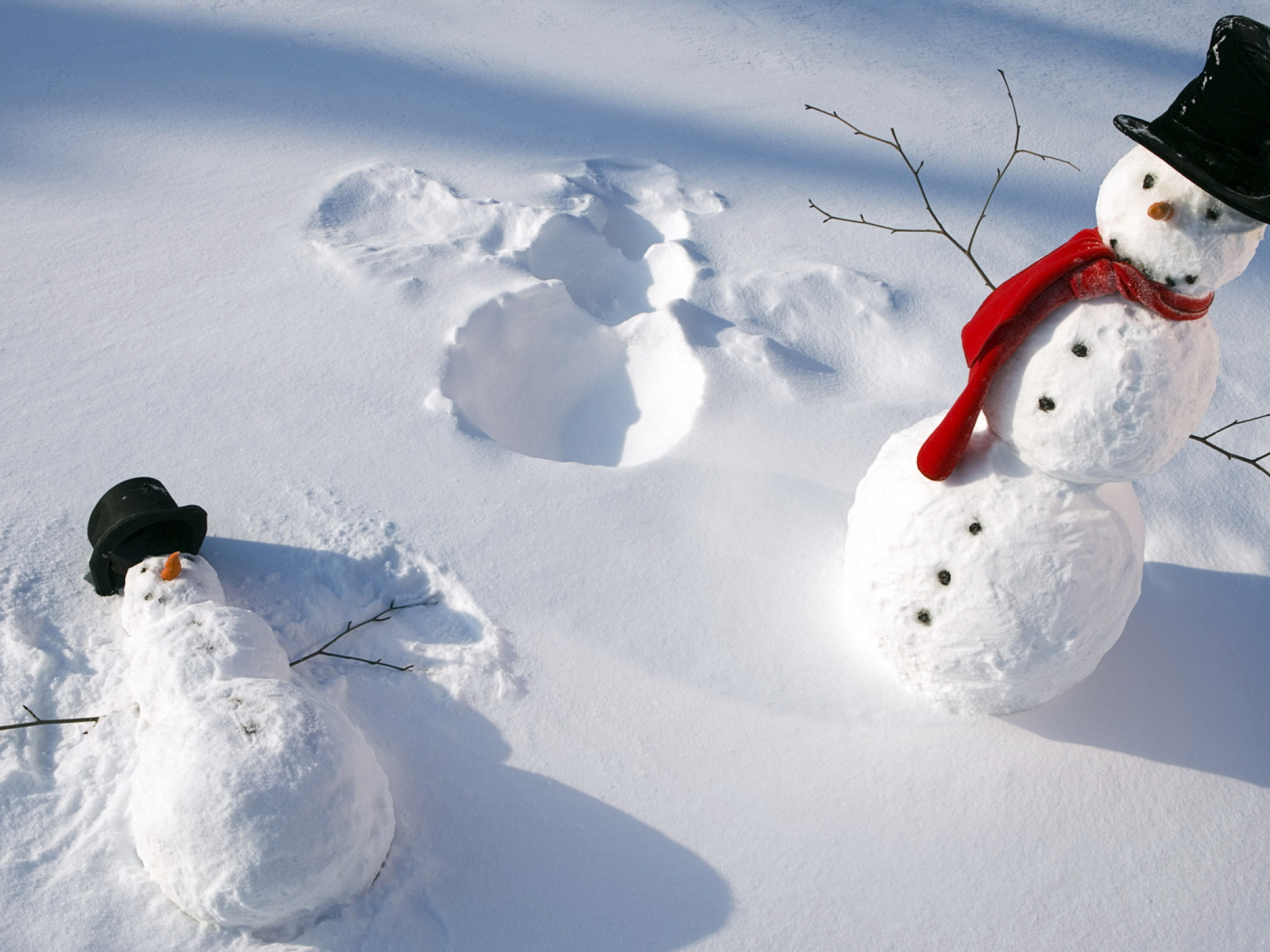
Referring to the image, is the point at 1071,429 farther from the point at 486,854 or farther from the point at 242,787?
the point at 242,787

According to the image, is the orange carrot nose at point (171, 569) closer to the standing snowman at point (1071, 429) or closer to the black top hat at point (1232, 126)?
the standing snowman at point (1071, 429)

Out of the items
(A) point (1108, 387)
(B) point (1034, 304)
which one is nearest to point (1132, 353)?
(A) point (1108, 387)

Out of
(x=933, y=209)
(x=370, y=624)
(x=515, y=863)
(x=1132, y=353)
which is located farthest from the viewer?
(x=933, y=209)

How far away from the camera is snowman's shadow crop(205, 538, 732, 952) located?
1716mm

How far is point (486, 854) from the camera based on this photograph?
1.81 meters

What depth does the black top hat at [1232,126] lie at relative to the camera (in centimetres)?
147

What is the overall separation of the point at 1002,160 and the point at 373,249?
208 cm

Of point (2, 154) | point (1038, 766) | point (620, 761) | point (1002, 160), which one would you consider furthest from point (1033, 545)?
point (2, 154)

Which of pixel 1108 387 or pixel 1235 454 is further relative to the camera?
pixel 1235 454

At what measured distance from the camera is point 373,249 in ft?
9.81

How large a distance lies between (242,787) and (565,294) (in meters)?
1.66

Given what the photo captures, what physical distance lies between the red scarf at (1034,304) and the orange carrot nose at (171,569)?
1373 millimetres

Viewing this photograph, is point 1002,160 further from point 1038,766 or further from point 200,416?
point 200,416


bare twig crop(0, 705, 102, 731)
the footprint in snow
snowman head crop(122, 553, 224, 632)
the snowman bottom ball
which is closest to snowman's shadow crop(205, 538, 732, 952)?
snowman head crop(122, 553, 224, 632)
